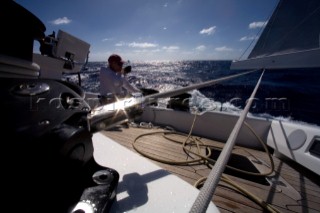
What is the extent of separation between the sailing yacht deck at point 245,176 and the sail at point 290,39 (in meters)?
1.19

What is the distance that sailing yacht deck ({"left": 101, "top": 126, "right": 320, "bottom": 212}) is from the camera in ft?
4.62

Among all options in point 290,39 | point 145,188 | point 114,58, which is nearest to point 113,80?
point 114,58

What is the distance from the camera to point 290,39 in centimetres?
286

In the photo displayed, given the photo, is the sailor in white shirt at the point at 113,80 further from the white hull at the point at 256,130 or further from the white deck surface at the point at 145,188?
the white deck surface at the point at 145,188

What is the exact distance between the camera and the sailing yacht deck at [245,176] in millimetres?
1409

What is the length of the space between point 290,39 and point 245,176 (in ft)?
8.02

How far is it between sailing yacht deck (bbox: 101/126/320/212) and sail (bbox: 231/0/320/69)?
1.19 m

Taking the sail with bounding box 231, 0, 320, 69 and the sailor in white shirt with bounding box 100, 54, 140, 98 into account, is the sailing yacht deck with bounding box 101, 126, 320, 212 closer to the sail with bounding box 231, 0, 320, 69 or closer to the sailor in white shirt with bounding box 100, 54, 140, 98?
the sailor in white shirt with bounding box 100, 54, 140, 98

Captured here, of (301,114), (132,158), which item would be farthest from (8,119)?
(301,114)

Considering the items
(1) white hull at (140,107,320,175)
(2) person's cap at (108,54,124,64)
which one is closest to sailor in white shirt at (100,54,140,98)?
(2) person's cap at (108,54,124,64)

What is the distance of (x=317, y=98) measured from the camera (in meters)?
10.1

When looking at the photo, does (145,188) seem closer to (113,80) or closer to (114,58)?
(113,80)

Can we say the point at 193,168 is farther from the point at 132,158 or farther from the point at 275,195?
the point at 132,158

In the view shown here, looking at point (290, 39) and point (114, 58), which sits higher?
point (290, 39)
